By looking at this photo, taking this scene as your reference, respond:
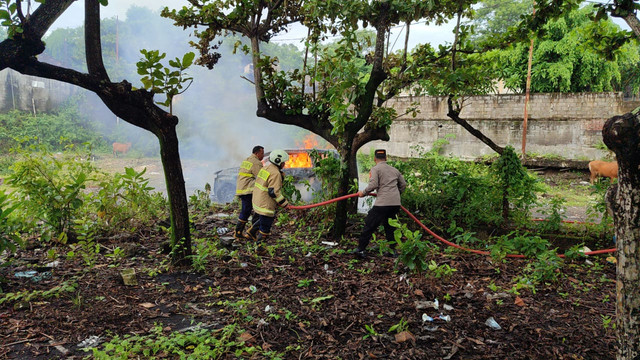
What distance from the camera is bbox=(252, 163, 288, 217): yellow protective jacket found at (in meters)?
6.88

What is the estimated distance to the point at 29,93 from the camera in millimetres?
22516

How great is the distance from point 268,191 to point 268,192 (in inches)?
1.0

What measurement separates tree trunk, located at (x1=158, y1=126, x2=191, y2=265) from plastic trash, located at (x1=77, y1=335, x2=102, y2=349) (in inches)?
71.8

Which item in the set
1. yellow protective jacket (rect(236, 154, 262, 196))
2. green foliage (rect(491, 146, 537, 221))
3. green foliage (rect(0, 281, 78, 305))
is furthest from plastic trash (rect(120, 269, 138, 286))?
green foliage (rect(491, 146, 537, 221))

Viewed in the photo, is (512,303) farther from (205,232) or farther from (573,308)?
(205,232)

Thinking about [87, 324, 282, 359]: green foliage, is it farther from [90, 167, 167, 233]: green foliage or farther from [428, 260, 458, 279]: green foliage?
[90, 167, 167, 233]: green foliage

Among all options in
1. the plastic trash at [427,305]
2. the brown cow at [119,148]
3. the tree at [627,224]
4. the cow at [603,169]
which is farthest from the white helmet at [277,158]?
the brown cow at [119,148]

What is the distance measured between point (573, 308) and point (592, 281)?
113cm

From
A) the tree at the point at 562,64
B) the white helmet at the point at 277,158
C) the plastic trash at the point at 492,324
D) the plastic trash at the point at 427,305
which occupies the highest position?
the tree at the point at 562,64

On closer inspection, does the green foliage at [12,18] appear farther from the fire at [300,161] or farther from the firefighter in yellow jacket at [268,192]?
the fire at [300,161]

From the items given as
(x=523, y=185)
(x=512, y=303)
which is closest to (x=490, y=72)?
(x=523, y=185)

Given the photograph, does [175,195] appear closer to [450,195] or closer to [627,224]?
[450,195]

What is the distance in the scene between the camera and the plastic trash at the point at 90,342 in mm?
3819

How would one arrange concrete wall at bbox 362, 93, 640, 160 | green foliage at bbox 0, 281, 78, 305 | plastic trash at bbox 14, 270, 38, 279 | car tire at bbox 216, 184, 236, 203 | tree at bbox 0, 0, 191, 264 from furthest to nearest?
1. concrete wall at bbox 362, 93, 640, 160
2. car tire at bbox 216, 184, 236, 203
3. plastic trash at bbox 14, 270, 38, 279
4. tree at bbox 0, 0, 191, 264
5. green foliage at bbox 0, 281, 78, 305
